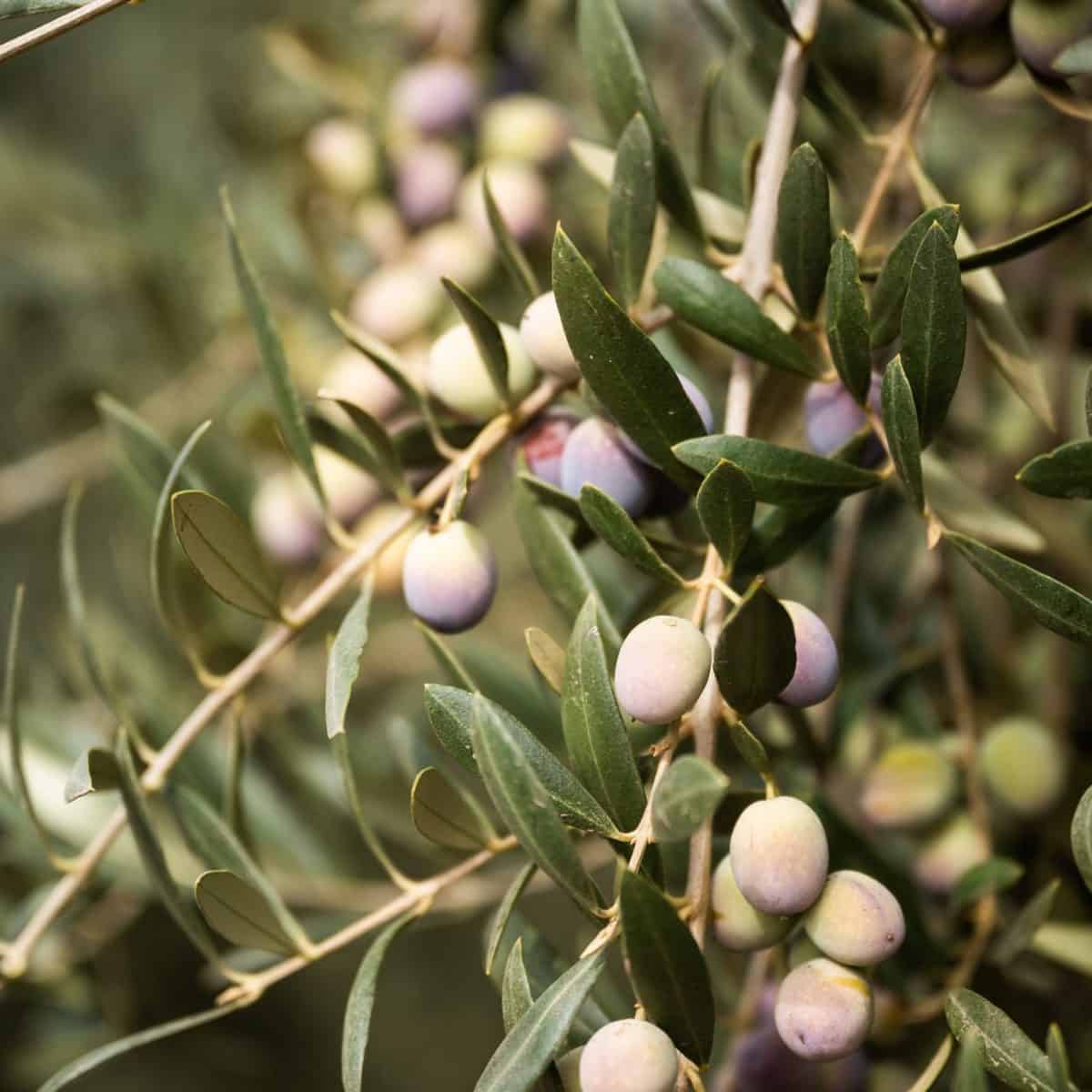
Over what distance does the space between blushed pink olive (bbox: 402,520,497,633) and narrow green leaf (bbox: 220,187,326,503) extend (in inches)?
2.5

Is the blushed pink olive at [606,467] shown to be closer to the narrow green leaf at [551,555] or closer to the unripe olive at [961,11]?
the narrow green leaf at [551,555]

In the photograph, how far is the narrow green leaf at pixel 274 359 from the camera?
0.44 meters

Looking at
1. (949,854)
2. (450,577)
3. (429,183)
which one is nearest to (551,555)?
(450,577)

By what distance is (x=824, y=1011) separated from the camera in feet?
1.11

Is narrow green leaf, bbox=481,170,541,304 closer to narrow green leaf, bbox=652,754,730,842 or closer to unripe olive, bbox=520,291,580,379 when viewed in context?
unripe olive, bbox=520,291,580,379

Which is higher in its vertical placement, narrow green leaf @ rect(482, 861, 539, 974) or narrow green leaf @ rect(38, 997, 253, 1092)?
narrow green leaf @ rect(482, 861, 539, 974)

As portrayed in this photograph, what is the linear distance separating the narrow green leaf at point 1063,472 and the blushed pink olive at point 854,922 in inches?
4.7

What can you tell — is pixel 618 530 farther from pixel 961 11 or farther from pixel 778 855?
pixel 961 11

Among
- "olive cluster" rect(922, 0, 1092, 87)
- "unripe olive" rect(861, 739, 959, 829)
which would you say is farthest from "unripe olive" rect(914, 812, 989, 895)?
"olive cluster" rect(922, 0, 1092, 87)

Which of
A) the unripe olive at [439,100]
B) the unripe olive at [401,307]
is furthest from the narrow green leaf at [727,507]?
the unripe olive at [439,100]

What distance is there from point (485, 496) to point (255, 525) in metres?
0.13

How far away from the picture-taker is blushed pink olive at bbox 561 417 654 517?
40 cm

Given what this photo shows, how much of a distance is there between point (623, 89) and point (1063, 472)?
202mm

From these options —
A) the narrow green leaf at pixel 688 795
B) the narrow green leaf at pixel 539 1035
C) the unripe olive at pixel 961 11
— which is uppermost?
the unripe olive at pixel 961 11
